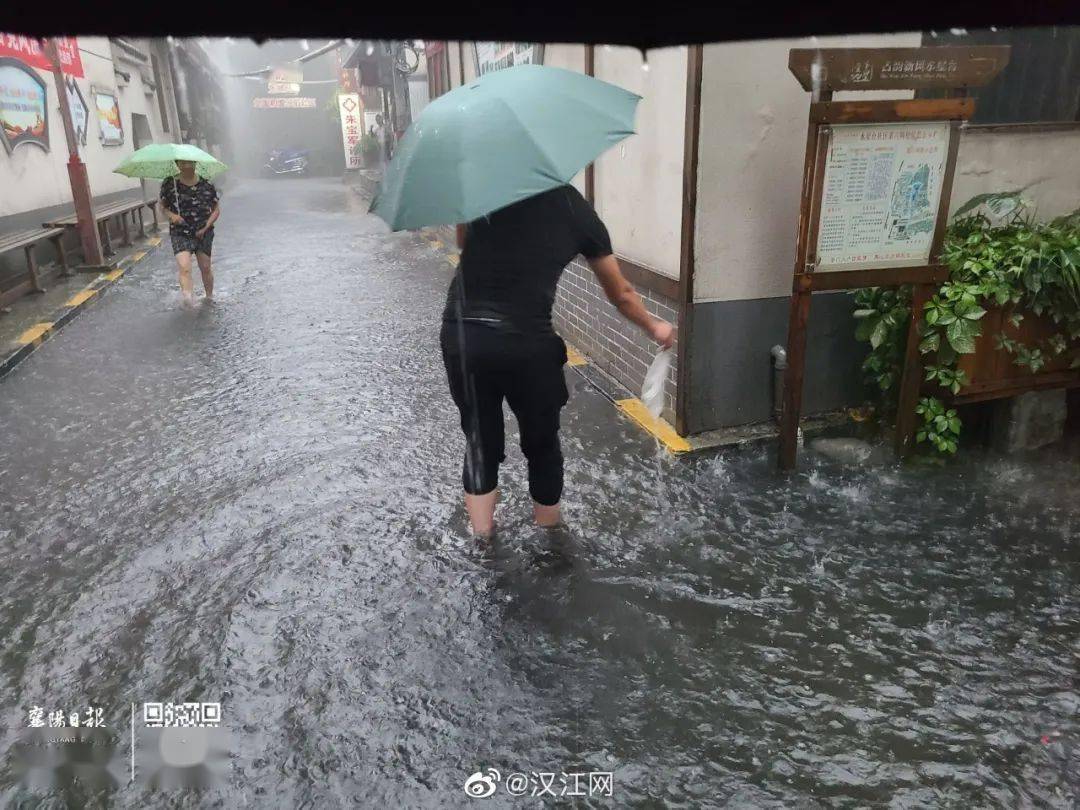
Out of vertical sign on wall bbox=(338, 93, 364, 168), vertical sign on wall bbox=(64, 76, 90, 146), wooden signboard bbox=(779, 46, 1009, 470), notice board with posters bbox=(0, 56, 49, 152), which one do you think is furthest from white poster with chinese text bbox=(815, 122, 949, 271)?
vertical sign on wall bbox=(338, 93, 364, 168)

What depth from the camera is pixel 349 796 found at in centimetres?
242

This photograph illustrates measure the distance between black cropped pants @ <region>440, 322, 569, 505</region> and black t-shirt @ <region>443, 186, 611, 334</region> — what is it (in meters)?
0.07

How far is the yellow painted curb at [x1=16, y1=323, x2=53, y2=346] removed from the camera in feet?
24.2

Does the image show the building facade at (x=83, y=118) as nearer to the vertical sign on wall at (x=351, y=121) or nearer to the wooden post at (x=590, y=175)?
the wooden post at (x=590, y=175)

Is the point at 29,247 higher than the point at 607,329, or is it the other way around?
the point at 29,247

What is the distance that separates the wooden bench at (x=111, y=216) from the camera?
1106 cm

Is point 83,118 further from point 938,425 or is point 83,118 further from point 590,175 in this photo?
point 938,425

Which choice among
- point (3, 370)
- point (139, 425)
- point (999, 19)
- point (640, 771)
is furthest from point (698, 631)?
point (3, 370)

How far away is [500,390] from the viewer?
→ 11.2 ft

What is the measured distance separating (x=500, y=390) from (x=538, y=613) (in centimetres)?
99

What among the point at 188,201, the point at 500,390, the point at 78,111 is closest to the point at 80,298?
the point at 188,201

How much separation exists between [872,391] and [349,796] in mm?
4282

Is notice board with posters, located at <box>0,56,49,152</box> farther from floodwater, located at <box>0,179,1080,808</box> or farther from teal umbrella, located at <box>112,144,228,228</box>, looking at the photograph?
floodwater, located at <box>0,179,1080,808</box>

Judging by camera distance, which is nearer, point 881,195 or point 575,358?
point 881,195
